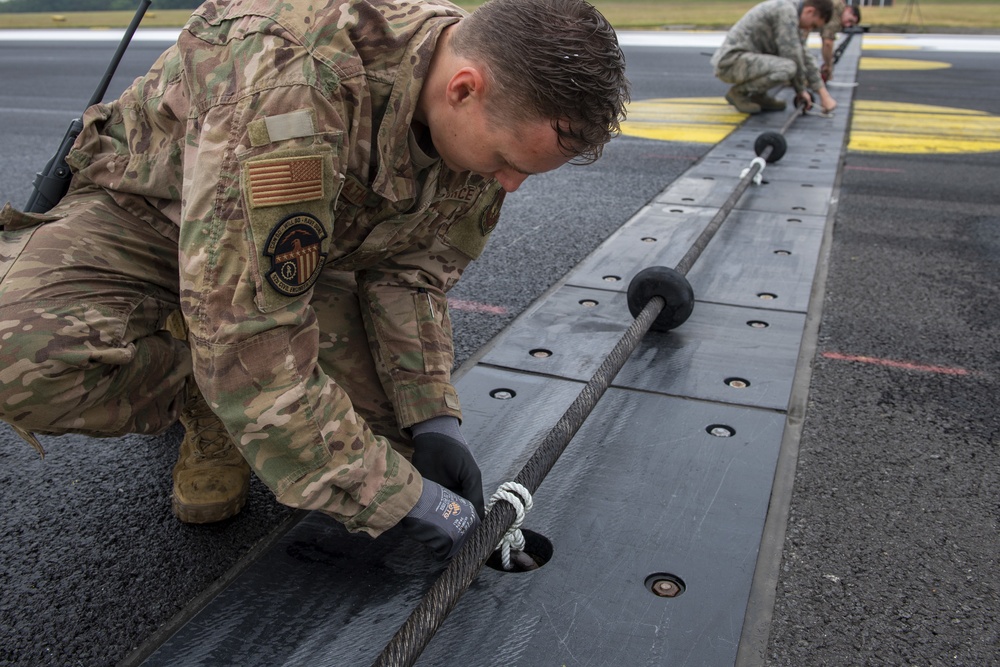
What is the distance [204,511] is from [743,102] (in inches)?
232

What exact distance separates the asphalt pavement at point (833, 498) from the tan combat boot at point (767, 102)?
3.20 m

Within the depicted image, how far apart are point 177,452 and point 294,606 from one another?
2.02 ft

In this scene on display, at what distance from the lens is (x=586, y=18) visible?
50.9 inches

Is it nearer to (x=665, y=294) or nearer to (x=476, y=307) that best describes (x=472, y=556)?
(x=665, y=294)

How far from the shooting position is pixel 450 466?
5.11 feet

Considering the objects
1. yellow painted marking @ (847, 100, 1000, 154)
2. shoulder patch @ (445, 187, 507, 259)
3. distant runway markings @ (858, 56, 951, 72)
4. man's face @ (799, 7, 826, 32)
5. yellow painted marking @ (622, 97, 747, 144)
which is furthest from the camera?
distant runway markings @ (858, 56, 951, 72)

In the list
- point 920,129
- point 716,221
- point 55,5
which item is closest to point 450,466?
point 716,221

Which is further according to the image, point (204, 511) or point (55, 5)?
point (55, 5)

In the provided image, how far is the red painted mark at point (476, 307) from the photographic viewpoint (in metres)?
2.58

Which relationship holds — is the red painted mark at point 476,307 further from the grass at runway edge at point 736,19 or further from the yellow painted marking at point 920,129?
the grass at runway edge at point 736,19

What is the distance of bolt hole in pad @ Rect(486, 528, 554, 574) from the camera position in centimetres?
147

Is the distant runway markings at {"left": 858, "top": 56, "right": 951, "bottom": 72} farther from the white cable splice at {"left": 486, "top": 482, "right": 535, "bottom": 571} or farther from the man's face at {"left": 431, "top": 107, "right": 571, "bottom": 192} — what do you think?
the white cable splice at {"left": 486, "top": 482, "right": 535, "bottom": 571}

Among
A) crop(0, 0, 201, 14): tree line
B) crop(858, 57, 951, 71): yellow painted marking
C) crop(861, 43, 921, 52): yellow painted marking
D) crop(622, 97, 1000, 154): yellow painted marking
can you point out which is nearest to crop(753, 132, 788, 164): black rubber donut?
crop(622, 97, 1000, 154): yellow painted marking

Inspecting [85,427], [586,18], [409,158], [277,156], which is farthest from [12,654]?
[586,18]
